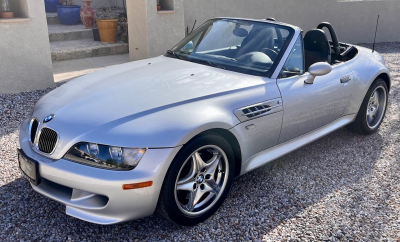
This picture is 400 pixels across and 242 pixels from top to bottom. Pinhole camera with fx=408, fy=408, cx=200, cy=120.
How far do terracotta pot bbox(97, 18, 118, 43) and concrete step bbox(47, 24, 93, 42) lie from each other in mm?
704

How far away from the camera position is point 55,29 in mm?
9578

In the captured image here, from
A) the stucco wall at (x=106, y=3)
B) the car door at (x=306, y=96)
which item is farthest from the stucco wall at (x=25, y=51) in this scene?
the stucco wall at (x=106, y=3)

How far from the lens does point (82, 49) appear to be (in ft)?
27.6

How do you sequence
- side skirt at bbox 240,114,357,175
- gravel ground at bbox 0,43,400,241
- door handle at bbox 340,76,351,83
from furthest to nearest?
door handle at bbox 340,76,351,83, side skirt at bbox 240,114,357,175, gravel ground at bbox 0,43,400,241

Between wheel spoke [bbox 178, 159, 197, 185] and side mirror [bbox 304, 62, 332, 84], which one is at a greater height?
side mirror [bbox 304, 62, 332, 84]

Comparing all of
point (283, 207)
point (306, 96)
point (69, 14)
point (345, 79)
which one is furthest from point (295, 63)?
point (69, 14)

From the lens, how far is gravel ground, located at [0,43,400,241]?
3.05m

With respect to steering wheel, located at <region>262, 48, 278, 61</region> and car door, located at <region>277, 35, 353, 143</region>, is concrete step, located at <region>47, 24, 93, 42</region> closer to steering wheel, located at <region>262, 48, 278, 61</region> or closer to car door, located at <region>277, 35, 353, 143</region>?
steering wheel, located at <region>262, 48, 278, 61</region>

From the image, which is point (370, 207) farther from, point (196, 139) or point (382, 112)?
point (382, 112)

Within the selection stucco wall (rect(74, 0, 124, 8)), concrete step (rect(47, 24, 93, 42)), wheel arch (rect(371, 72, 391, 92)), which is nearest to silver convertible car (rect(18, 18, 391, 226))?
wheel arch (rect(371, 72, 391, 92))

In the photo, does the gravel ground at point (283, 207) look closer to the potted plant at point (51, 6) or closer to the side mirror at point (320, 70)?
the side mirror at point (320, 70)

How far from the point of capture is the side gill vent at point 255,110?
3299 millimetres

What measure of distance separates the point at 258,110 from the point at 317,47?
5.58 feet

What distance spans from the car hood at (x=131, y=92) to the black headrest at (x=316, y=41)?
53.4 inches
